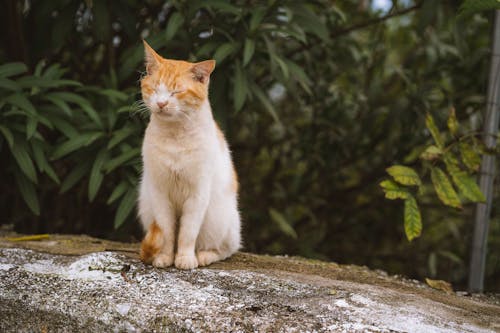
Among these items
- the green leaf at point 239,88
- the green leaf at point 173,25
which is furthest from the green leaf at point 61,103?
the green leaf at point 239,88

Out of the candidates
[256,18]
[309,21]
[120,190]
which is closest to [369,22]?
[309,21]

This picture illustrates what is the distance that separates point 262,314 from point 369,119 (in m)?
2.65

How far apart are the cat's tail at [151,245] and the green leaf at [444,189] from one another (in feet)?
4.90

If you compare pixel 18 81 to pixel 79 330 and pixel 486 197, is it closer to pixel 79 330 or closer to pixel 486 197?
pixel 79 330

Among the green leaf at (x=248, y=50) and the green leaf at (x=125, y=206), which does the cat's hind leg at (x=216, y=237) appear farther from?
the green leaf at (x=248, y=50)

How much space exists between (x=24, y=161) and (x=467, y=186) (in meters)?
2.43

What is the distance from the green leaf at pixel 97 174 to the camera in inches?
116

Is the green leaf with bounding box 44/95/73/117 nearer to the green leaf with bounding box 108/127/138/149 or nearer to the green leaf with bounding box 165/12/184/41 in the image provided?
the green leaf with bounding box 108/127/138/149

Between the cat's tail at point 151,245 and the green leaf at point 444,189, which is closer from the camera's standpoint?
the cat's tail at point 151,245

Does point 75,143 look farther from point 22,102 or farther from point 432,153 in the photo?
point 432,153

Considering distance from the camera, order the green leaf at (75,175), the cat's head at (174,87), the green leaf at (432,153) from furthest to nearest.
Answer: the green leaf at (75,175) < the green leaf at (432,153) < the cat's head at (174,87)

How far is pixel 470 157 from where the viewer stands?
2896 millimetres

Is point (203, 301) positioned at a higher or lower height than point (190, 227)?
lower

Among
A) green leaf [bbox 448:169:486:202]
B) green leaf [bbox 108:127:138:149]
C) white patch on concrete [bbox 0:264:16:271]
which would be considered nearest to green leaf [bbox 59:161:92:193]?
green leaf [bbox 108:127:138:149]
